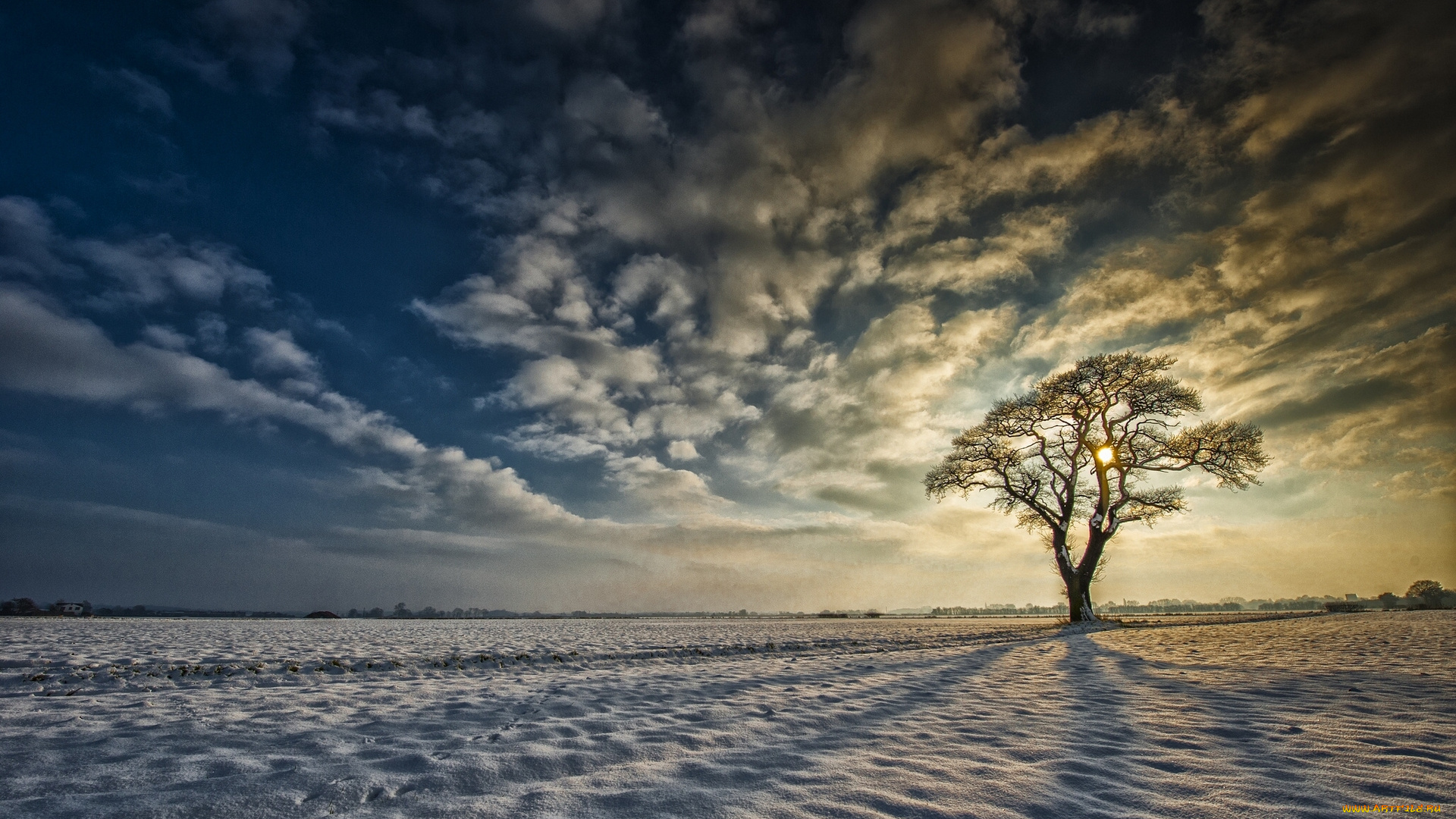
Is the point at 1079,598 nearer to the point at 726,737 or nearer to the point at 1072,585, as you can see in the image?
the point at 1072,585

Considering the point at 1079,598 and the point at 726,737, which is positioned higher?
the point at 726,737

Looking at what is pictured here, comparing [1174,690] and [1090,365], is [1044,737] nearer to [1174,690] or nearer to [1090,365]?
[1174,690]

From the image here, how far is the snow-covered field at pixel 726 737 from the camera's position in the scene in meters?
2.82

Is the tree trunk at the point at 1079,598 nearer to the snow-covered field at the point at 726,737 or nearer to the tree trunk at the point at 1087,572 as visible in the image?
the tree trunk at the point at 1087,572

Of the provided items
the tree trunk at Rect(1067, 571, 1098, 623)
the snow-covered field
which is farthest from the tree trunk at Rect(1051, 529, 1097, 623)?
the snow-covered field

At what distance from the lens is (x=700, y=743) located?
13.4 ft

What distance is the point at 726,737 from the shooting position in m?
4.27

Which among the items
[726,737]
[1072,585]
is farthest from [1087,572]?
[726,737]

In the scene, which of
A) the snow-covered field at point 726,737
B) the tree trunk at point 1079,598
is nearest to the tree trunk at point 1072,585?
the tree trunk at point 1079,598

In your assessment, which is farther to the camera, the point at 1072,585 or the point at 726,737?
the point at 1072,585

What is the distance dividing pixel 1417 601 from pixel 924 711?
54978mm

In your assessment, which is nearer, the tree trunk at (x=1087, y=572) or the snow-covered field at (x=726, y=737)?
the snow-covered field at (x=726, y=737)

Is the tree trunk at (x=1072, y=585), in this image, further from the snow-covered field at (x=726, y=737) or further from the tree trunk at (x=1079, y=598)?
the snow-covered field at (x=726, y=737)

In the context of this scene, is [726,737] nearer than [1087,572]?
Yes
